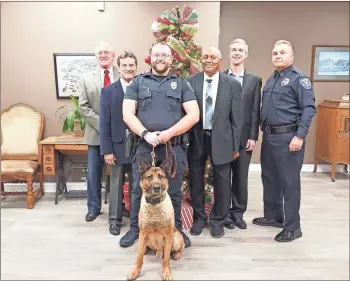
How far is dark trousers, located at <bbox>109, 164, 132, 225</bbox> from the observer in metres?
2.85

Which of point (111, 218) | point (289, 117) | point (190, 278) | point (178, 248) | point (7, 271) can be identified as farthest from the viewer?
point (111, 218)

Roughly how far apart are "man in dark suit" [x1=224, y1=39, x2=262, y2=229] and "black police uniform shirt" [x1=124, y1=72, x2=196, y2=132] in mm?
687

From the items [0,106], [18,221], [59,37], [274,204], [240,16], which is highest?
[240,16]

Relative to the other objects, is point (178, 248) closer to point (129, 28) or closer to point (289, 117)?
point (289, 117)

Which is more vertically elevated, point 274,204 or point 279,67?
point 279,67

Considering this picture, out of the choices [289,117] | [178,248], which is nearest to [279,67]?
[289,117]

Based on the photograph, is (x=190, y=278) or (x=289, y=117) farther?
(x=289, y=117)

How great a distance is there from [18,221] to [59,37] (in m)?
1.84

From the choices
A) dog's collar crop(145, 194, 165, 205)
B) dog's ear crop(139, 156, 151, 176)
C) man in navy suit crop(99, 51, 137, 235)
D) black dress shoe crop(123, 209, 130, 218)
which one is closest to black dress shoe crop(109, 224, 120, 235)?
black dress shoe crop(123, 209, 130, 218)

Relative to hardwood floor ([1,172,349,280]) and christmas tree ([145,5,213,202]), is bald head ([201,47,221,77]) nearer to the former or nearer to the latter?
christmas tree ([145,5,213,202])

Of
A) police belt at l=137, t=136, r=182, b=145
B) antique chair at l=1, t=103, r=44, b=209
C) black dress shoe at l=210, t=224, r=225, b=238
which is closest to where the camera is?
police belt at l=137, t=136, r=182, b=145

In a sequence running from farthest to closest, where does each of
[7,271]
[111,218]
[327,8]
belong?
[327,8], [111,218], [7,271]

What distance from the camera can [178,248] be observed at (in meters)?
2.38

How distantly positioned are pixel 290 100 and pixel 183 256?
1.34 metres
